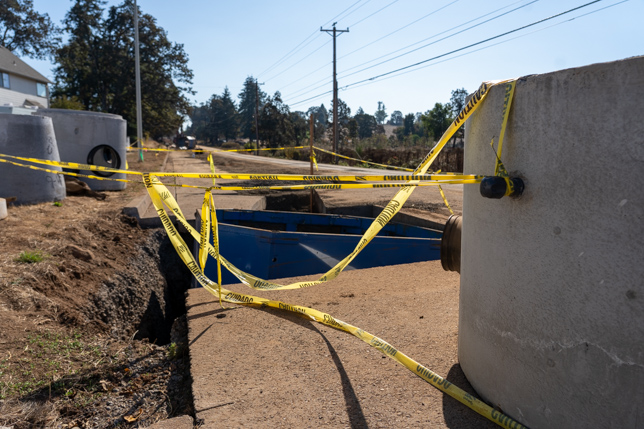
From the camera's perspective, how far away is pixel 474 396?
8.94 feet

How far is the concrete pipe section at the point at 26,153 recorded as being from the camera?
847 centimetres

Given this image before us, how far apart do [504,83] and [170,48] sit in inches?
1963

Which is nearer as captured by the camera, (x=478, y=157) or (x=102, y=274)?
(x=478, y=157)

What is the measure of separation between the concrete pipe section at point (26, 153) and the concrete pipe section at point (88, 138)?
3.38 meters

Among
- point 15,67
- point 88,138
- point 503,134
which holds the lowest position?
point 503,134

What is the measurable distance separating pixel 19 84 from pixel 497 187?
51.0 m

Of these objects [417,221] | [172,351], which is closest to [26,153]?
[172,351]

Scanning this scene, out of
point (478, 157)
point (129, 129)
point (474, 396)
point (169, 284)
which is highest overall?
point (129, 129)

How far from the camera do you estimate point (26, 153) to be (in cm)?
867

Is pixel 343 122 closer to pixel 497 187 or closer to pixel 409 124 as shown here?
pixel 409 124

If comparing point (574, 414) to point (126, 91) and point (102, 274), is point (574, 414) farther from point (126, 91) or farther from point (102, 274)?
point (126, 91)

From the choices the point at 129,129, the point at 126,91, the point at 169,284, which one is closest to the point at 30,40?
the point at 129,129

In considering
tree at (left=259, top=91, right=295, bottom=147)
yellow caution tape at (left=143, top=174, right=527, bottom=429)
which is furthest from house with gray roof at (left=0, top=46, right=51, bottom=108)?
yellow caution tape at (left=143, top=174, right=527, bottom=429)

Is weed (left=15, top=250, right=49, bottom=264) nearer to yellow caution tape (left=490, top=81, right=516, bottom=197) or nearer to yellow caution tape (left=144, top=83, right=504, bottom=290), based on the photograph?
yellow caution tape (left=144, top=83, right=504, bottom=290)
